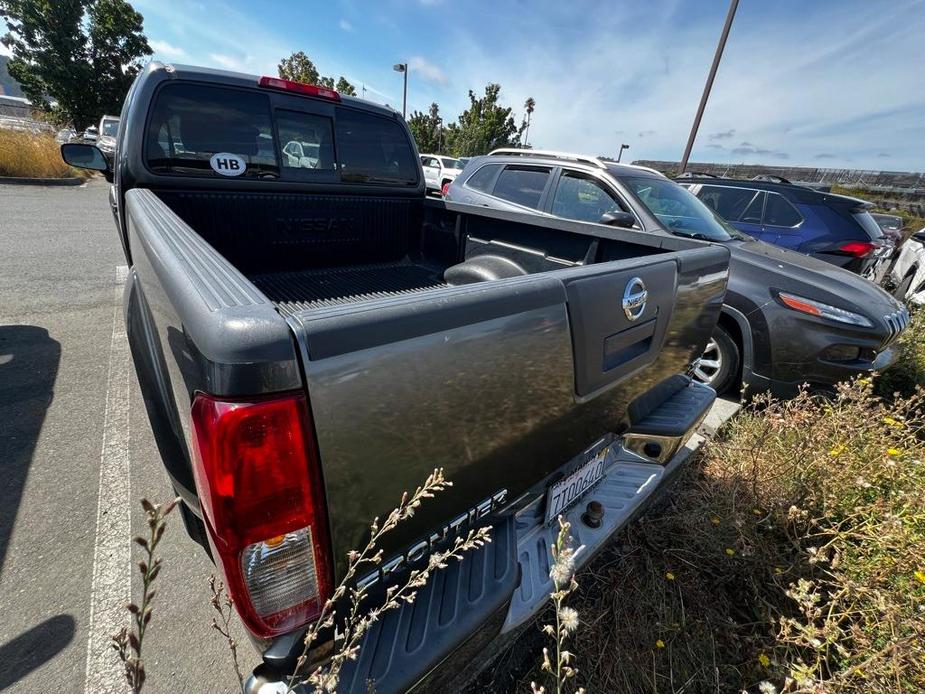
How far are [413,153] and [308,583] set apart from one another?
366 cm

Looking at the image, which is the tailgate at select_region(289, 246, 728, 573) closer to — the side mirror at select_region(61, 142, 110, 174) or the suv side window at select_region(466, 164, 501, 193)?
the side mirror at select_region(61, 142, 110, 174)

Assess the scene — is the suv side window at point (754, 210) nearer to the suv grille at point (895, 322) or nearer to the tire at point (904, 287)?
the tire at point (904, 287)

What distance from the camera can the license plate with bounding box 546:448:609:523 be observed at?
1.67 m

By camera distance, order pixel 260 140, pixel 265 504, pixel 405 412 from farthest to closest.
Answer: pixel 260 140 → pixel 405 412 → pixel 265 504

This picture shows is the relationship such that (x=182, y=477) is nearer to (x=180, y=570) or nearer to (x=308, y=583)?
(x=308, y=583)

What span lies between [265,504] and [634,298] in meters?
1.36

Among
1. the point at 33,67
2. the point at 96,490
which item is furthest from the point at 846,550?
the point at 33,67

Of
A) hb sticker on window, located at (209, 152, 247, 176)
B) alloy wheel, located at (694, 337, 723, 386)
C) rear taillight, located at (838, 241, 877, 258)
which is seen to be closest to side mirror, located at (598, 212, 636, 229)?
alloy wheel, located at (694, 337, 723, 386)

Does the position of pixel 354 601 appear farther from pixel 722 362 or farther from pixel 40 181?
pixel 40 181

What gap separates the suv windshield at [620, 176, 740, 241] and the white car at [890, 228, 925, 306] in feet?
11.9

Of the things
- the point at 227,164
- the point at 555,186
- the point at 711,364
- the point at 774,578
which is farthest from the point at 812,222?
the point at 227,164

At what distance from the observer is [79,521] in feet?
7.38

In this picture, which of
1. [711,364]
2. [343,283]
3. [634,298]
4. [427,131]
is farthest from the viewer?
[427,131]

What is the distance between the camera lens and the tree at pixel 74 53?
74.5ft
